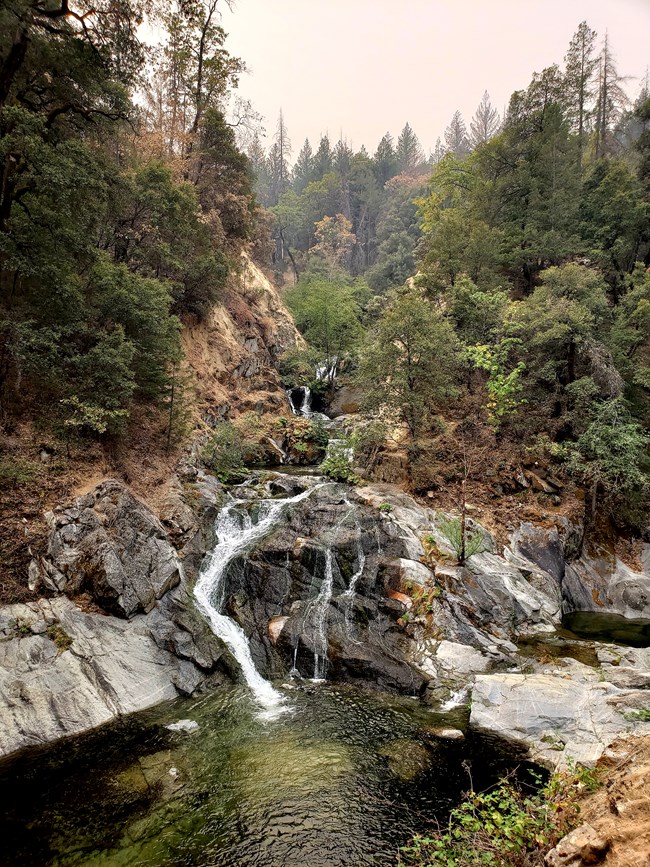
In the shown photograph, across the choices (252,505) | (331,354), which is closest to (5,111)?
(252,505)

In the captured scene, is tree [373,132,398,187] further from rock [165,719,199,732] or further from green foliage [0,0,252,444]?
rock [165,719,199,732]

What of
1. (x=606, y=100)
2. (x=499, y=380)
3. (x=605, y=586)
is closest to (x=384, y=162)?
(x=606, y=100)

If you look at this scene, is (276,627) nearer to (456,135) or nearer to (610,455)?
(610,455)

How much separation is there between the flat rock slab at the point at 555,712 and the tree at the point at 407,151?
69.5 m

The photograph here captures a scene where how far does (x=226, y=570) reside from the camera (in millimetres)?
13078

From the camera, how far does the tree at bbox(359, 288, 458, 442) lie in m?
16.4

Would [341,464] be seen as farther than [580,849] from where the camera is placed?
Yes

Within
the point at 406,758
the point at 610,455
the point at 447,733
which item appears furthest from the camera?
the point at 610,455

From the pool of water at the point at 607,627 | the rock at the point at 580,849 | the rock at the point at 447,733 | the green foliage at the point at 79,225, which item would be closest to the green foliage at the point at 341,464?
the green foliage at the point at 79,225

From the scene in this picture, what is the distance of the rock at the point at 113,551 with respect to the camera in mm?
10273

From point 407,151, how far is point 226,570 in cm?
7151

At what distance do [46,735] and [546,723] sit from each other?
30.9ft

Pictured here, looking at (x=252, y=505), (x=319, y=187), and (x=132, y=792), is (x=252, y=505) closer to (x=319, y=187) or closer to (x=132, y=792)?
(x=132, y=792)

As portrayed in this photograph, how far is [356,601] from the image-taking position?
12.1 metres
